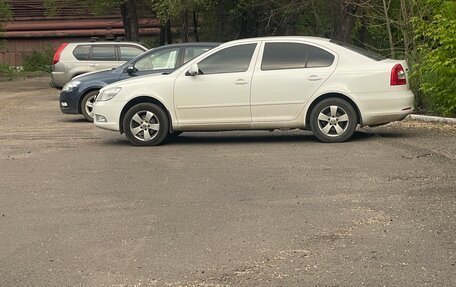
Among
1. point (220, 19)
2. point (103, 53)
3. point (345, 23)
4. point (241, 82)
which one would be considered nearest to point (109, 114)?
point (241, 82)

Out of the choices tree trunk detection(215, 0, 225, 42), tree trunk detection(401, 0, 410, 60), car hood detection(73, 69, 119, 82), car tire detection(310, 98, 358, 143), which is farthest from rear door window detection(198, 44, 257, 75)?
tree trunk detection(215, 0, 225, 42)

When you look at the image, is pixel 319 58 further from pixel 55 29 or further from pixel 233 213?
pixel 55 29

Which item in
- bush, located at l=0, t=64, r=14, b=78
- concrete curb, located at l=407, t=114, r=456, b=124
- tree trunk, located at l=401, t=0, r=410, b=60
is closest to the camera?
concrete curb, located at l=407, t=114, r=456, b=124

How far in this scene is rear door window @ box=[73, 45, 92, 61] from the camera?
776 inches

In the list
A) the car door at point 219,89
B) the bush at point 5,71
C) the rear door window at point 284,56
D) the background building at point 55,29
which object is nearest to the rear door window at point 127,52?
the car door at point 219,89

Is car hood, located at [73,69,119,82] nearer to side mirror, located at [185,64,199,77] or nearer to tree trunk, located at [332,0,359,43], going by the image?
side mirror, located at [185,64,199,77]

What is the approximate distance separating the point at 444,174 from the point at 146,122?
493 centimetres

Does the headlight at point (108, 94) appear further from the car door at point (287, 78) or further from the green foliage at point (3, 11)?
the green foliage at point (3, 11)

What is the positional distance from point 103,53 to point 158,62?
4.82 metres

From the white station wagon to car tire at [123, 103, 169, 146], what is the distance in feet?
0.05

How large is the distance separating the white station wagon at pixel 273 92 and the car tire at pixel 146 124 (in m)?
0.02

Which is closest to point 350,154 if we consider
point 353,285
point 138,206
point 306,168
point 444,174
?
point 306,168

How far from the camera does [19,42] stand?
1983 inches

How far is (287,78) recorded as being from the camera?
446 inches
